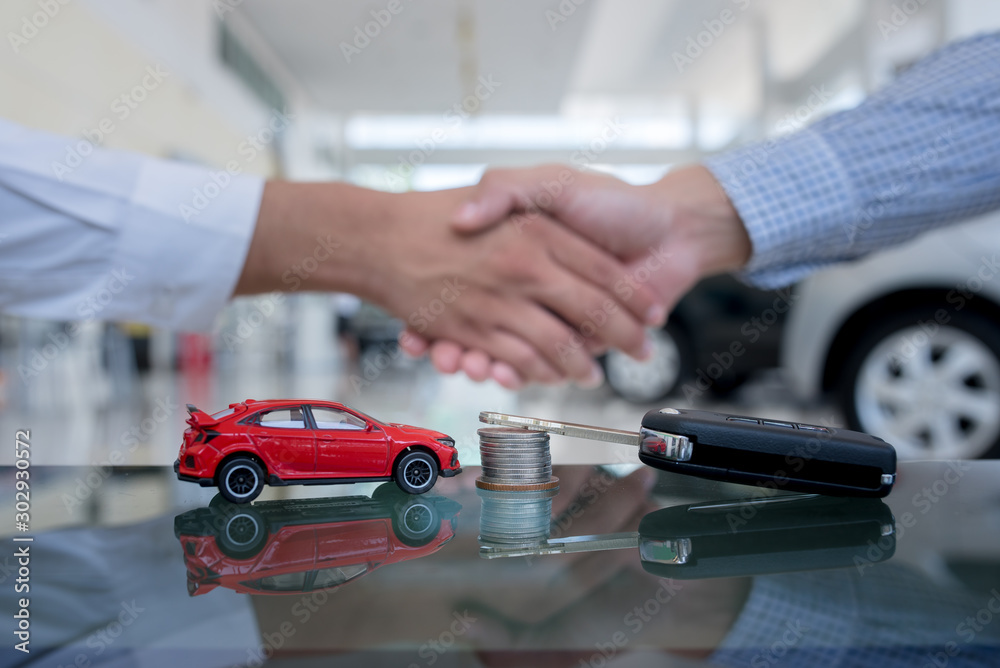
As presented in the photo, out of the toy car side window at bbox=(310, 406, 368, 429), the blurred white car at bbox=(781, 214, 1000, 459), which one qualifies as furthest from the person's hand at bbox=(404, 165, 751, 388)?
the blurred white car at bbox=(781, 214, 1000, 459)

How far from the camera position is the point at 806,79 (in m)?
4.04

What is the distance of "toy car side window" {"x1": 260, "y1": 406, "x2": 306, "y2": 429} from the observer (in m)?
0.44

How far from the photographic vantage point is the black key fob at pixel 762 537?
0.29 m

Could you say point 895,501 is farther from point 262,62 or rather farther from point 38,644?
point 262,62

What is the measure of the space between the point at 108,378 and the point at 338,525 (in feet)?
17.6

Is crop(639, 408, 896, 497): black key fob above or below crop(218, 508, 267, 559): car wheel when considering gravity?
above

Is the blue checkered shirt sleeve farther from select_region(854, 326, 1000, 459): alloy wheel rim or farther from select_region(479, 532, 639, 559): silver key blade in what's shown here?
select_region(854, 326, 1000, 459): alloy wheel rim

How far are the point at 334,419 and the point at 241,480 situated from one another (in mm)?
67

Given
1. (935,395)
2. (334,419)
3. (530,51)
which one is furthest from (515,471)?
(530,51)

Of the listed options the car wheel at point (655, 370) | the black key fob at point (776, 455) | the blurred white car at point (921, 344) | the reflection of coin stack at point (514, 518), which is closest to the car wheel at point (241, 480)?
the reflection of coin stack at point (514, 518)

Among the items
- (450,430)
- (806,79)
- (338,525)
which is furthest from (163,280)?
(806,79)

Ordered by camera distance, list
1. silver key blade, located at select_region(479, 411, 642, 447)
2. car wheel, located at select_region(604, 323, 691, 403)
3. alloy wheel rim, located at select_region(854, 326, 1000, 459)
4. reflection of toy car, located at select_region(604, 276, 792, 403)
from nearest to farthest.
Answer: silver key blade, located at select_region(479, 411, 642, 447) → alloy wheel rim, located at select_region(854, 326, 1000, 459) → reflection of toy car, located at select_region(604, 276, 792, 403) → car wheel, located at select_region(604, 323, 691, 403)

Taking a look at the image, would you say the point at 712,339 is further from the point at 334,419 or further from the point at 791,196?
the point at 334,419

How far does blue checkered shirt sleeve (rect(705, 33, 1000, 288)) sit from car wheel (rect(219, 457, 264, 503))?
80cm
